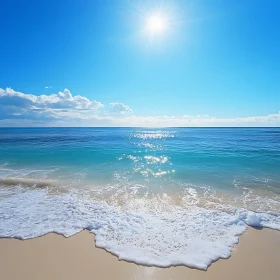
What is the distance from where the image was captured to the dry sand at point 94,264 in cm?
389

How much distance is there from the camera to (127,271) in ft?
→ 13.1

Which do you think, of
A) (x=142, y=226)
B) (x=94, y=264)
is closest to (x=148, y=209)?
(x=142, y=226)

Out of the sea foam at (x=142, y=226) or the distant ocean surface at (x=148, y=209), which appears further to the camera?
the distant ocean surface at (x=148, y=209)

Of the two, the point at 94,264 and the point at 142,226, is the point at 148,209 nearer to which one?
the point at 142,226

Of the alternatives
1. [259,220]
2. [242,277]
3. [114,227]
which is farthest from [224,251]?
[114,227]

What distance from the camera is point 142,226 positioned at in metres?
Result: 5.85

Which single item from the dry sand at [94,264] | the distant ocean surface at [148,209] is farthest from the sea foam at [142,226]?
the dry sand at [94,264]

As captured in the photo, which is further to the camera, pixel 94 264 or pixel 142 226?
pixel 142 226

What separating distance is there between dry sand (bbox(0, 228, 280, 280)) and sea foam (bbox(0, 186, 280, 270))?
20 cm

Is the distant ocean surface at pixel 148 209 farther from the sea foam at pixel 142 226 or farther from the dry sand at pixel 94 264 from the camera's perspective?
the dry sand at pixel 94 264

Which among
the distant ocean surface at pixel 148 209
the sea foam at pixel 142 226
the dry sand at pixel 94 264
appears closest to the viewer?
the dry sand at pixel 94 264

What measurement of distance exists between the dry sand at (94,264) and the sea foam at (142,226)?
7.9 inches

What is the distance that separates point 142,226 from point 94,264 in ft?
6.85

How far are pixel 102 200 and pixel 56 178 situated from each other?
5252 millimetres
